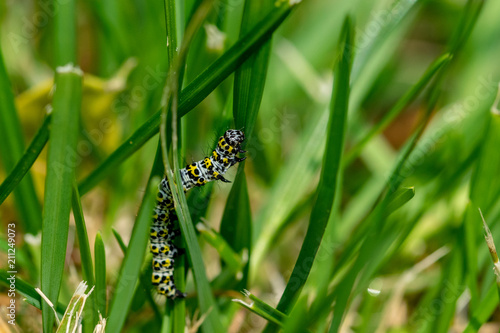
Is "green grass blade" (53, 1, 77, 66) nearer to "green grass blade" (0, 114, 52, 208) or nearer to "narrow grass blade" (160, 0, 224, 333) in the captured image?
"green grass blade" (0, 114, 52, 208)

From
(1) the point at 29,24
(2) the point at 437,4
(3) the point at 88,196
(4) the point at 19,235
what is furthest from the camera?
(2) the point at 437,4

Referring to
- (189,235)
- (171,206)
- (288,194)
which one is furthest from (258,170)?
(189,235)

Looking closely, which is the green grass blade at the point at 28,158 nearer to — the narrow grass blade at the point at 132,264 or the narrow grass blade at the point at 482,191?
the narrow grass blade at the point at 132,264

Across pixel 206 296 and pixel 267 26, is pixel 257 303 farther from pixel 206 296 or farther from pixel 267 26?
pixel 267 26

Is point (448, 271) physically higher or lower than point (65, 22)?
lower

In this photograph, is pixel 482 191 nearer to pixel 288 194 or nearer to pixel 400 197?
pixel 400 197

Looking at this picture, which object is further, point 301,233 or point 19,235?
point 301,233

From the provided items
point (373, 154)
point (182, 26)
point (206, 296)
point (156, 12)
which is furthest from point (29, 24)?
point (206, 296)
